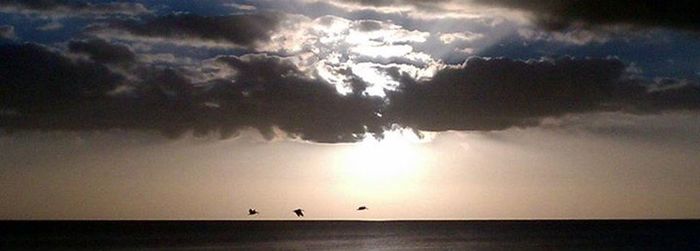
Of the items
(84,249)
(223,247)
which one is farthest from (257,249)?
(84,249)

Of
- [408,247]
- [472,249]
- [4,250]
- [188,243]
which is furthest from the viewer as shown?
[188,243]

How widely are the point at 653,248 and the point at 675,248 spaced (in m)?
2.29

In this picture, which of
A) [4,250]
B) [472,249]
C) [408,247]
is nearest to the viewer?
[4,250]

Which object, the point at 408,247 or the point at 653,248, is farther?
the point at 408,247

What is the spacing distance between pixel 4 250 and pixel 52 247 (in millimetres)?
10065

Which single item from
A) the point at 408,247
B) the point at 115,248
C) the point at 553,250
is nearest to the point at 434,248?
the point at 408,247

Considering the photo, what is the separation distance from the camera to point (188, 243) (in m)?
120

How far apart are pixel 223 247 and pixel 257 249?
791 centimetres

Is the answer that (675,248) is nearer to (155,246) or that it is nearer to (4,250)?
(155,246)

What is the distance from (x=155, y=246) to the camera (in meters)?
110

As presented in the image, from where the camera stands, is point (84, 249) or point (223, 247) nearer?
point (84, 249)

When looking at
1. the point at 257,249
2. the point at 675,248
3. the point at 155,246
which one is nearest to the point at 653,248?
the point at 675,248

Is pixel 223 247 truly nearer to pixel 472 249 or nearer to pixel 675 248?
pixel 472 249

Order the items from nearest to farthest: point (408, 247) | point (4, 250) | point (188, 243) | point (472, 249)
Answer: point (4, 250) → point (472, 249) → point (408, 247) → point (188, 243)
